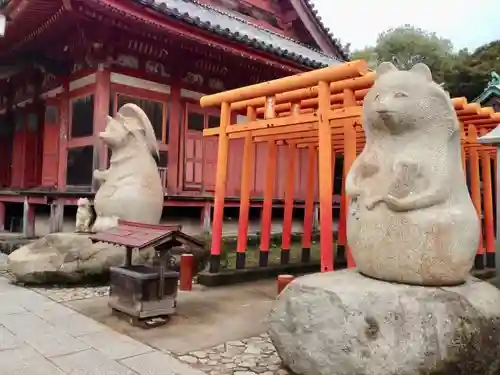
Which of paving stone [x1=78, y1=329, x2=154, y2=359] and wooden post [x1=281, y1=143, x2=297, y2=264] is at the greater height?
wooden post [x1=281, y1=143, x2=297, y2=264]

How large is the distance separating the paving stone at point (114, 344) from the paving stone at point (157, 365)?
0.42 ft

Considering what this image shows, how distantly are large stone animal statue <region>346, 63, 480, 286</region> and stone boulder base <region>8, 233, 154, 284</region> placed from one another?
3927 millimetres

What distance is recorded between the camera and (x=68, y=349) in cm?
391

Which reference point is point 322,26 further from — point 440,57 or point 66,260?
point 440,57

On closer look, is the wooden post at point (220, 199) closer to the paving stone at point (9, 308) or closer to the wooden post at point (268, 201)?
the wooden post at point (268, 201)

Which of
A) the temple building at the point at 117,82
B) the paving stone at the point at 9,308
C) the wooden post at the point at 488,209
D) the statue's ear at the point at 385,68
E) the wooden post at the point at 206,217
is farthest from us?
the wooden post at the point at 206,217

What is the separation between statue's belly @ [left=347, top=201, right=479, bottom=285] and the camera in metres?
3.38

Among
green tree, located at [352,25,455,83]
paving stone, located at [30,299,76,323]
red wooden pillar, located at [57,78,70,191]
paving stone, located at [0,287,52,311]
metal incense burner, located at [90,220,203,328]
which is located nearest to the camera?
metal incense burner, located at [90,220,203,328]

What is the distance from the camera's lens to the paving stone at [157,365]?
3.46 metres

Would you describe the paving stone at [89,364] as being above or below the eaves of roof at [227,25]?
below

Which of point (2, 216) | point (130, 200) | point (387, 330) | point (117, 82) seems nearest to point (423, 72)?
point (387, 330)

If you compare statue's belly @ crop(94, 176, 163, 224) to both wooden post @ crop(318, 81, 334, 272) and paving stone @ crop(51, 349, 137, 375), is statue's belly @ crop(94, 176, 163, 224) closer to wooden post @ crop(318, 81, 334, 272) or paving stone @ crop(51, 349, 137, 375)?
wooden post @ crop(318, 81, 334, 272)

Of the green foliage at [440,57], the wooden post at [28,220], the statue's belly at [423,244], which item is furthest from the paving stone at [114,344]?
the green foliage at [440,57]

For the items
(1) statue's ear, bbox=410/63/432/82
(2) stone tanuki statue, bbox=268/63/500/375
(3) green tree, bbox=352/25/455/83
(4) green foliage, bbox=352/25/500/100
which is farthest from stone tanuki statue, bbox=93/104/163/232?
(3) green tree, bbox=352/25/455/83
